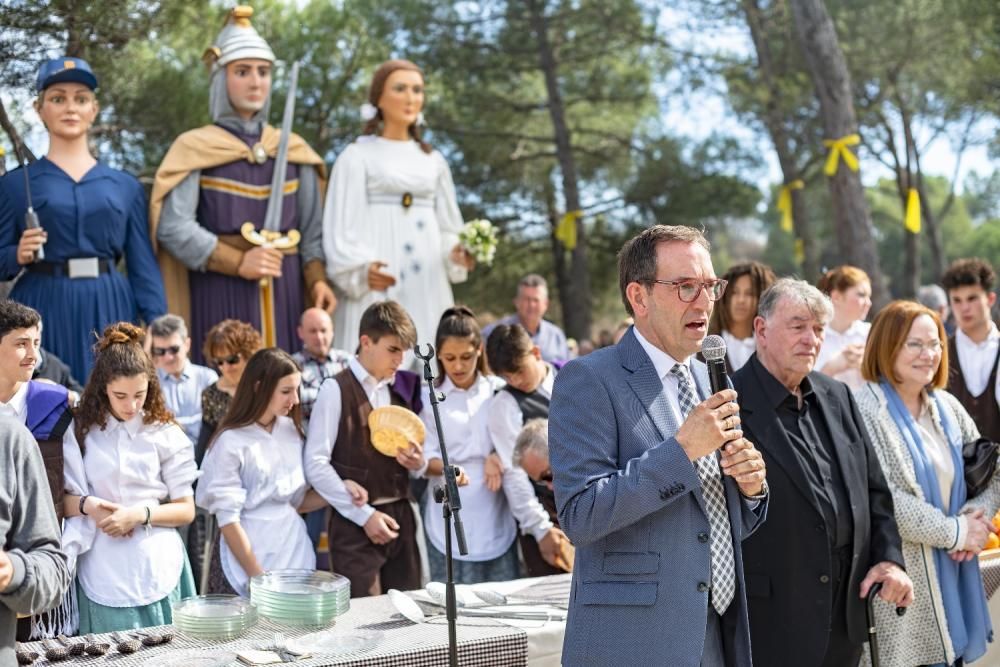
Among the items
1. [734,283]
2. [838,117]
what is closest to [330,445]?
[734,283]

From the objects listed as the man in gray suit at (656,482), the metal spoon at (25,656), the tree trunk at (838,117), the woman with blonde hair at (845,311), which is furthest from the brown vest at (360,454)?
the tree trunk at (838,117)

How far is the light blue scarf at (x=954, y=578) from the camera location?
4273 millimetres

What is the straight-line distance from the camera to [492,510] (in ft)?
16.8

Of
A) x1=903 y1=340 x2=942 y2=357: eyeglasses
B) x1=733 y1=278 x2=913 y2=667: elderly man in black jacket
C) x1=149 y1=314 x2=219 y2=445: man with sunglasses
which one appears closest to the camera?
x1=733 y1=278 x2=913 y2=667: elderly man in black jacket

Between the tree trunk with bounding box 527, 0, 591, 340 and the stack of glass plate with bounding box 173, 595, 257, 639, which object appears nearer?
the stack of glass plate with bounding box 173, 595, 257, 639

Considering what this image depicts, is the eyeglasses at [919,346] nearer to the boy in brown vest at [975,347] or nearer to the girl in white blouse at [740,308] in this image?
the girl in white blouse at [740,308]

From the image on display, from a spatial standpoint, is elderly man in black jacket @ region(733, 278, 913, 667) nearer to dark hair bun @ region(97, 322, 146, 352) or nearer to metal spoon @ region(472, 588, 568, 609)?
metal spoon @ region(472, 588, 568, 609)

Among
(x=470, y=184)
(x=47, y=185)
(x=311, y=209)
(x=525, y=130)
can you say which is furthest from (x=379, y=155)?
(x=525, y=130)

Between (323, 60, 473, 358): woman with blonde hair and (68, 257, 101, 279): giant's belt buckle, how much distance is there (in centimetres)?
138

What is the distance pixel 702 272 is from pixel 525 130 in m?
12.6

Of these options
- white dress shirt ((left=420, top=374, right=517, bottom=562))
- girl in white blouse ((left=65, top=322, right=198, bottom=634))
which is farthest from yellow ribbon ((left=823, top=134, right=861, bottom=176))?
girl in white blouse ((left=65, top=322, right=198, bottom=634))

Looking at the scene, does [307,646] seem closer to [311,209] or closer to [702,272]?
[702,272]

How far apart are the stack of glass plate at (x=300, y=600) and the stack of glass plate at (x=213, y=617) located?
3.2 inches

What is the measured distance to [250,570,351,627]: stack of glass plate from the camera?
3664 mm
